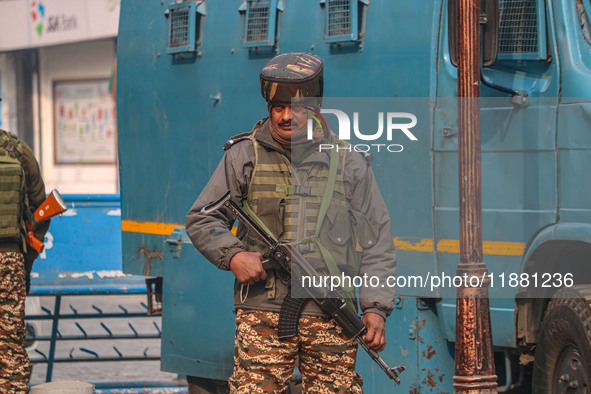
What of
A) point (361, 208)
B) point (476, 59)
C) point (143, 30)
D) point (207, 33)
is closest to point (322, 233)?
point (361, 208)

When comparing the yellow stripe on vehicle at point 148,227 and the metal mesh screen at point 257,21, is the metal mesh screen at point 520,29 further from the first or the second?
the yellow stripe on vehicle at point 148,227

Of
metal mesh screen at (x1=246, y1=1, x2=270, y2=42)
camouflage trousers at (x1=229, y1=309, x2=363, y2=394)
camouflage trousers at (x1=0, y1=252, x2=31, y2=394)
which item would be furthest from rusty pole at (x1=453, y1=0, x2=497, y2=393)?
camouflage trousers at (x1=0, y1=252, x2=31, y2=394)

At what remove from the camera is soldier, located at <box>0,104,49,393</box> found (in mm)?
7191

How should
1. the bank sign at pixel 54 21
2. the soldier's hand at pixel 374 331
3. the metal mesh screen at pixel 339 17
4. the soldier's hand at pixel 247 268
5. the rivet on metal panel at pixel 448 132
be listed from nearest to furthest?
the soldier's hand at pixel 247 268, the soldier's hand at pixel 374 331, the rivet on metal panel at pixel 448 132, the metal mesh screen at pixel 339 17, the bank sign at pixel 54 21

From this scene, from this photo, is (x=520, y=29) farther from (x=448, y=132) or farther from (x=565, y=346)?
(x=565, y=346)

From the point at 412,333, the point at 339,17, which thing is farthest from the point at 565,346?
the point at 339,17

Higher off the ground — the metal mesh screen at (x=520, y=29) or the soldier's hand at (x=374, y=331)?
the metal mesh screen at (x=520, y=29)

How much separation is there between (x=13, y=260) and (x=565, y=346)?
3666mm

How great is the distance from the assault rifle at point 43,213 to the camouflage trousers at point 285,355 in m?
2.83

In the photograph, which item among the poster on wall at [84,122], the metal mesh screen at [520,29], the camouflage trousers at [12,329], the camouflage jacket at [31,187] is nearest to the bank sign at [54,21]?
the poster on wall at [84,122]

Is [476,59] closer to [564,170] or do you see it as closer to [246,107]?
[564,170]

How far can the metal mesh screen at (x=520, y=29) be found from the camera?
559cm

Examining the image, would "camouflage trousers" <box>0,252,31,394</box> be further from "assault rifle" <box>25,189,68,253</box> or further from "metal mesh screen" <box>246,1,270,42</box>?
"metal mesh screen" <box>246,1,270,42</box>

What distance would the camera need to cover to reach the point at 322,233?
4691mm
